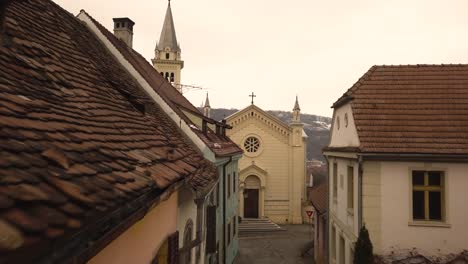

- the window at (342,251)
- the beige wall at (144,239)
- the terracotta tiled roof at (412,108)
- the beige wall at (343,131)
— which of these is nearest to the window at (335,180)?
the beige wall at (343,131)

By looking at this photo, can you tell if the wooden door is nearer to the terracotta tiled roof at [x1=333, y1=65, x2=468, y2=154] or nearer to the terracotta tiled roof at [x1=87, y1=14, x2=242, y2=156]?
the terracotta tiled roof at [x1=87, y1=14, x2=242, y2=156]

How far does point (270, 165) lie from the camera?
37.8 m

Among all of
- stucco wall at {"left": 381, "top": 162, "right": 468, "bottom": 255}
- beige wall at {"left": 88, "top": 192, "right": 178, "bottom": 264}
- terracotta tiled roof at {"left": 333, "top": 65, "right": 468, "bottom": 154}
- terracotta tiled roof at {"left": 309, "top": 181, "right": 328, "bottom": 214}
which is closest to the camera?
beige wall at {"left": 88, "top": 192, "right": 178, "bottom": 264}

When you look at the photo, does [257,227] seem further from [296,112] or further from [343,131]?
[343,131]

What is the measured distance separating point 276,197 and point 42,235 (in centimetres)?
3630

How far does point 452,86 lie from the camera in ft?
46.5

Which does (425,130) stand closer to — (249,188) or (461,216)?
(461,216)

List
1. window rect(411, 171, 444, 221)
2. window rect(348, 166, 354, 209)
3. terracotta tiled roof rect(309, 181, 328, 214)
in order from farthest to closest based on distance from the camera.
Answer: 1. terracotta tiled roof rect(309, 181, 328, 214)
2. window rect(348, 166, 354, 209)
3. window rect(411, 171, 444, 221)

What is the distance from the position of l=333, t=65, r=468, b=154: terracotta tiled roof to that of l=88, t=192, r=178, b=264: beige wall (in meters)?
8.49

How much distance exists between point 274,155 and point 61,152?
3535 cm

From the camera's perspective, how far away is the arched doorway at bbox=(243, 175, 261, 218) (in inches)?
1464

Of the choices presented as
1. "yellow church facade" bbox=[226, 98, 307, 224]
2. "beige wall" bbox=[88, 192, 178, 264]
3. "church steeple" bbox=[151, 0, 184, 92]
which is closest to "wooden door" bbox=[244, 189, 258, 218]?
"yellow church facade" bbox=[226, 98, 307, 224]

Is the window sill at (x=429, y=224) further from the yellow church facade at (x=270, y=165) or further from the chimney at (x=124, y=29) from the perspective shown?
the yellow church facade at (x=270, y=165)

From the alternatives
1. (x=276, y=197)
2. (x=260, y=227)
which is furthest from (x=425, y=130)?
(x=276, y=197)
